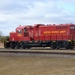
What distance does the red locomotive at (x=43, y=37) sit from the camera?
4409 centimetres

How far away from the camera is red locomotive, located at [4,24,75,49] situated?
44.1 m

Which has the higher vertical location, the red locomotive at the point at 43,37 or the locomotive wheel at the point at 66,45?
the red locomotive at the point at 43,37

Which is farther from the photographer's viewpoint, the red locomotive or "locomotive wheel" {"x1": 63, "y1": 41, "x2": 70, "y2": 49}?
the red locomotive

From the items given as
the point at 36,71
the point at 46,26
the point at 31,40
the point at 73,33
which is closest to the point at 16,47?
the point at 31,40

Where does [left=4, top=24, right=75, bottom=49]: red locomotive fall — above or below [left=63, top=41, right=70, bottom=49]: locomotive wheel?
above

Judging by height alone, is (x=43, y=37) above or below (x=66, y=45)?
above

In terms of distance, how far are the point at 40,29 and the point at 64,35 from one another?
13.6ft

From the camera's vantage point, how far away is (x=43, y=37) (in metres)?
46.5

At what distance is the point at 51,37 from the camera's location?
45938mm

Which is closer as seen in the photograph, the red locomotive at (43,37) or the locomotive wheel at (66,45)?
the locomotive wheel at (66,45)

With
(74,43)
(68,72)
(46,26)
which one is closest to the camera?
(68,72)

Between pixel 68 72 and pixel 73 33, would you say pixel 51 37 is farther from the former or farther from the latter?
pixel 68 72

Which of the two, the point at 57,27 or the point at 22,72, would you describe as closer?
the point at 22,72

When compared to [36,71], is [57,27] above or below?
above
